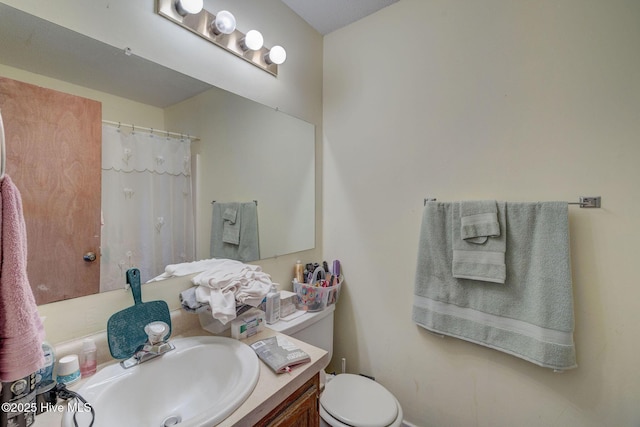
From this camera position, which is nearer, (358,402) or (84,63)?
(84,63)

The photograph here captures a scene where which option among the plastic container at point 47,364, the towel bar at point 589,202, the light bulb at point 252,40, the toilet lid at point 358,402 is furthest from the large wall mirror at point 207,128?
the towel bar at point 589,202

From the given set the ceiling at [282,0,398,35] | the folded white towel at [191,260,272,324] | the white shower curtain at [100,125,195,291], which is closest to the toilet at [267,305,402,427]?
the folded white towel at [191,260,272,324]

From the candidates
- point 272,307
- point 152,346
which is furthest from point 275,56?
point 152,346

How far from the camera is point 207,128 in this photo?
1.06 meters

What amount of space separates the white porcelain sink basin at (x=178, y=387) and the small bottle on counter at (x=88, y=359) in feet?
0.12

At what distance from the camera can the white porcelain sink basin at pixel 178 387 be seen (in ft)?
2.00

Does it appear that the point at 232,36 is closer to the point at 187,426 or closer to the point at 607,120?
the point at 187,426

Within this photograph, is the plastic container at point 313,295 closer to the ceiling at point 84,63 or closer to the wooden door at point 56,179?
the wooden door at point 56,179

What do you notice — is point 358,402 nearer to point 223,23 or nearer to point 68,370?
point 68,370

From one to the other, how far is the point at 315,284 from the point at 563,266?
1.04 meters

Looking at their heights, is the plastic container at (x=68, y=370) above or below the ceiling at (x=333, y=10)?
below

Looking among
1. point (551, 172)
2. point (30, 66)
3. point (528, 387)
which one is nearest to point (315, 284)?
point (528, 387)

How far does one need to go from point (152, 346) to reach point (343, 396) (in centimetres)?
86

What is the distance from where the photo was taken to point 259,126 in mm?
1297
